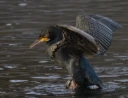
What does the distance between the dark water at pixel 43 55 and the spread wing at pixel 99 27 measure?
0.76 meters

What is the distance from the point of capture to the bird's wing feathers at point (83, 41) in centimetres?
894

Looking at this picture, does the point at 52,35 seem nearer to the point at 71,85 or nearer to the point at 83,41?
the point at 83,41

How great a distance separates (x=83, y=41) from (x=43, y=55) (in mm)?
3406

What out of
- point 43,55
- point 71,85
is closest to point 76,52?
point 71,85

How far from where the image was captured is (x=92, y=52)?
386 inches

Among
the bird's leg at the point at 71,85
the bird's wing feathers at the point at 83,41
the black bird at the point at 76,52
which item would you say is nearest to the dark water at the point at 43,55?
the bird's leg at the point at 71,85

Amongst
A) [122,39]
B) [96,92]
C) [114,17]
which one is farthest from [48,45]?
[114,17]

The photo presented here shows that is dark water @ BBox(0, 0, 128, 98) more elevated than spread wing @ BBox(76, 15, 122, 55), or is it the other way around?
spread wing @ BBox(76, 15, 122, 55)

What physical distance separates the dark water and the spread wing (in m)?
0.76

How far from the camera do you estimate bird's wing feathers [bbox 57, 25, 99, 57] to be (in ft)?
29.3

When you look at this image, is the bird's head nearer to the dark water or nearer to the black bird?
the black bird

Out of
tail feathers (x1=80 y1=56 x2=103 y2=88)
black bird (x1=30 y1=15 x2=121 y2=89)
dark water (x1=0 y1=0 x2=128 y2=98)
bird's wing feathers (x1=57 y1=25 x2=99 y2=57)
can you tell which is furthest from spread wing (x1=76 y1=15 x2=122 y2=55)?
dark water (x1=0 y1=0 x2=128 y2=98)

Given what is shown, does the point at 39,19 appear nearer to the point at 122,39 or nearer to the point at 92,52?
the point at 122,39

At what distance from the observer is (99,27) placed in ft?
33.9
